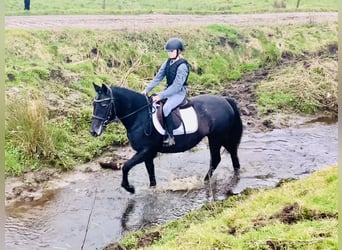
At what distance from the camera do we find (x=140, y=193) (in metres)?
9.13

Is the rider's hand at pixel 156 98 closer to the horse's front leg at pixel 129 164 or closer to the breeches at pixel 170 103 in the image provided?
the breeches at pixel 170 103

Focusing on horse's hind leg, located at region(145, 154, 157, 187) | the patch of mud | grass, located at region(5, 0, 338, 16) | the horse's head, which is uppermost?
grass, located at region(5, 0, 338, 16)

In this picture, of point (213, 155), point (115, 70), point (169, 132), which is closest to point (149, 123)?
point (169, 132)

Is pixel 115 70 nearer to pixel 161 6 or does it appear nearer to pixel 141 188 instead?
pixel 141 188

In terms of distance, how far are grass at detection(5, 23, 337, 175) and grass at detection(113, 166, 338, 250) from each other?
11.0 feet

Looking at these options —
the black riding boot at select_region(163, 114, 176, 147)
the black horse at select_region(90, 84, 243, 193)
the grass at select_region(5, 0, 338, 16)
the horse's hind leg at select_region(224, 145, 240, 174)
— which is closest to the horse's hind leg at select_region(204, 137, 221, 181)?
the black horse at select_region(90, 84, 243, 193)

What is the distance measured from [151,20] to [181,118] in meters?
9.74

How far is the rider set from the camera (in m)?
8.27

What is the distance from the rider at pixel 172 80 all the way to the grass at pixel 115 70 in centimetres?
245

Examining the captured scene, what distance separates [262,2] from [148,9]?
5.68 metres

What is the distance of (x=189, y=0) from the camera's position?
75.6 ft

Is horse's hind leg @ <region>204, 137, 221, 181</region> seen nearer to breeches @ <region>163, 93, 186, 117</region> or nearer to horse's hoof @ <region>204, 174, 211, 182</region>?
horse's hoof @ <region>204, 174, 211, 182</region>

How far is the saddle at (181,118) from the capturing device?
8.77 meters

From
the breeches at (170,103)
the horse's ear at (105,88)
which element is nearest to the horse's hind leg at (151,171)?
the breeches at (170,103)
